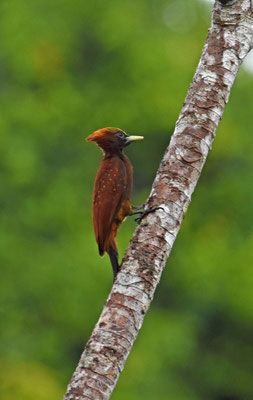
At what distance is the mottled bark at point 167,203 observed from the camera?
3568mm

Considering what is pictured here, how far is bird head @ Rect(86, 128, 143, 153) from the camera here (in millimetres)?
5445

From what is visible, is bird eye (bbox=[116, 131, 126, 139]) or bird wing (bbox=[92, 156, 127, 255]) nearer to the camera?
bird wing (bbox=[92, 156, 127, 255])

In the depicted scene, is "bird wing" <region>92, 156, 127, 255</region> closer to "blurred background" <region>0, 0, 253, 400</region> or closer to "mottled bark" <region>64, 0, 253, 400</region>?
"mottled bark" <region>64, 0, 253, 400</region>

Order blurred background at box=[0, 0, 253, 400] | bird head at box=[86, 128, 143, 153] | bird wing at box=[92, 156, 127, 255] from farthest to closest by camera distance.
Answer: blurred background at box=[0, 0, 253, 400] → bird head at box=[86, 128, 143, 153] → bird wing at box=[92, 156, 127, 255]

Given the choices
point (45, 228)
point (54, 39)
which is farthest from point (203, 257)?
point (54, 39)

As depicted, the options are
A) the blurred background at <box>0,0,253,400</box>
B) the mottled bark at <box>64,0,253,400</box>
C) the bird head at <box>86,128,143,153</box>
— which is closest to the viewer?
the mottled bark at <box>64,0,253,400</box>

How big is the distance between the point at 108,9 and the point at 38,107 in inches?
122

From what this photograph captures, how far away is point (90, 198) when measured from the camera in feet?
57.8

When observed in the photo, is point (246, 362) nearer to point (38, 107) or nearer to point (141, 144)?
point (141, 144)

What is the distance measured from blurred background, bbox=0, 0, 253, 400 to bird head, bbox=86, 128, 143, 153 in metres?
7.80

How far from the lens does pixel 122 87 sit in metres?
20.4

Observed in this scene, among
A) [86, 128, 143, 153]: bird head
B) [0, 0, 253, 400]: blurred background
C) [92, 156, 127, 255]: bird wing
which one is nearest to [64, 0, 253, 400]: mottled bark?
[92, 156, 127, 255]: bird wing

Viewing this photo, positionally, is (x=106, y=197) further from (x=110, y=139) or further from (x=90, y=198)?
(x=90, y=198)

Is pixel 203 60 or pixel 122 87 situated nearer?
pixel 203 60
